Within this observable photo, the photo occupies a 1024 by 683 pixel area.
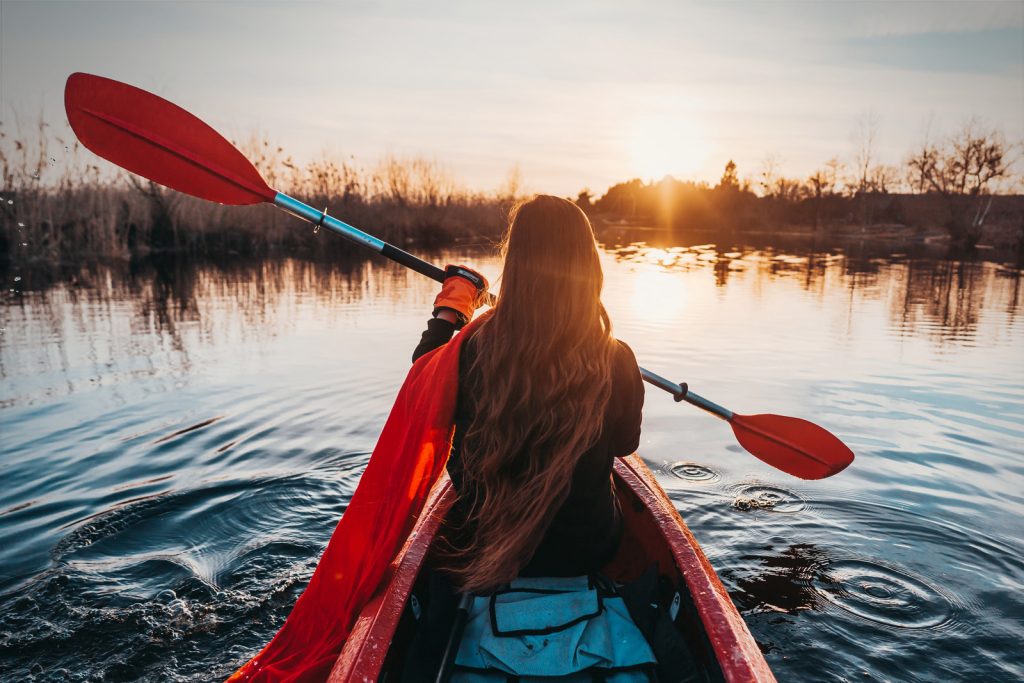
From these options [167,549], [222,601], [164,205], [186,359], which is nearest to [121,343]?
[186,359]

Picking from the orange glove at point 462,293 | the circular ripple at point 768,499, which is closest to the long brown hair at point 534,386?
the orange glove at point 462,293

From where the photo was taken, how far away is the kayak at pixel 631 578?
5.40ft

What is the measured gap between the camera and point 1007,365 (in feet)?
24.8

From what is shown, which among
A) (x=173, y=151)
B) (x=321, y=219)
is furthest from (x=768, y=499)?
(x=173, y=151)

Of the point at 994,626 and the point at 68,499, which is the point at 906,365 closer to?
the point at 994,626

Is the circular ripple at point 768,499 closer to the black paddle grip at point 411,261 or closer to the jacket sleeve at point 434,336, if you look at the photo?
the black paddle grip at point 411,261

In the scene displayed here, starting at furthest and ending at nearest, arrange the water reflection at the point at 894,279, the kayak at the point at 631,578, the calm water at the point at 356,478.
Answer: the water reflection at the point at 894,279 < the calm water at the point at 356,478 < the kayak at the point at 631,578

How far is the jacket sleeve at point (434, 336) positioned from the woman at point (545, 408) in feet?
1.12

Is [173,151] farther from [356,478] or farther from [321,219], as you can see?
[356,478]

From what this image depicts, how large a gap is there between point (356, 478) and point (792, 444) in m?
2.83

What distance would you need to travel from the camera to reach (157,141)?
3.07 meters

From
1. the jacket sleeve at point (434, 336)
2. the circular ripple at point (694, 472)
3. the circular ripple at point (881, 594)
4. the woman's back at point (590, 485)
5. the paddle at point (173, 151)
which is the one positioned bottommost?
the circular ripple at point (881, 594)

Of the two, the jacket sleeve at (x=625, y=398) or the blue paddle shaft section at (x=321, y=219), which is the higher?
the blue paddle shaft section at (x=321, y=219)

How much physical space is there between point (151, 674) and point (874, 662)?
2.93 m
